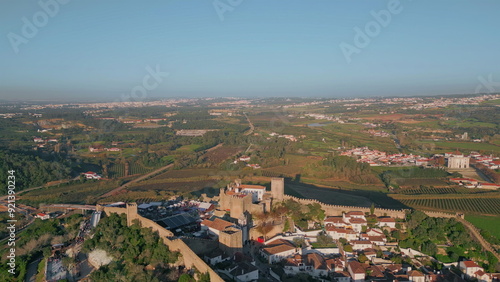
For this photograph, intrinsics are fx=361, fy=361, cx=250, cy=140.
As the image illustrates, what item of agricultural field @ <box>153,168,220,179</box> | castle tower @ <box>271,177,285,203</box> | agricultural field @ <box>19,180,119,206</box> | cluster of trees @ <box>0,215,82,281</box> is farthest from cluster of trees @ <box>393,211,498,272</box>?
agricultural field @ <box>19,180,119,206</box>

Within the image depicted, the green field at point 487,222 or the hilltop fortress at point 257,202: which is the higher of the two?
the hilltop fortress at point 257,202

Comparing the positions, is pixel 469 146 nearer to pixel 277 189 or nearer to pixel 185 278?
pixel 277 189

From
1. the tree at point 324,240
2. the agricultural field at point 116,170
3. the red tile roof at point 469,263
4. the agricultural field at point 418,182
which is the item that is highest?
the tree at point 324,240

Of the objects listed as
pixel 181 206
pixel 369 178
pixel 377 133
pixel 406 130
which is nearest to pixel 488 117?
pixel 406 130

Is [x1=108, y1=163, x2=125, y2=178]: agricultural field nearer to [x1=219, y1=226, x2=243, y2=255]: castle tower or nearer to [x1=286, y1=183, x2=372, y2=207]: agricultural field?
[x1=286, y1=183, x2=372, y2=207]: agricultural field

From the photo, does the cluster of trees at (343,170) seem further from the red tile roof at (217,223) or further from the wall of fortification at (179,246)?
the wall of fortification at (179,246)

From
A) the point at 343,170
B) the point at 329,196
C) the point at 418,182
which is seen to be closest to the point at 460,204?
the point at 418,182

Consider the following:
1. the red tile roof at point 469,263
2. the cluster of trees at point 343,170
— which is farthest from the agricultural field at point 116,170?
the red tile roof at point 469,263

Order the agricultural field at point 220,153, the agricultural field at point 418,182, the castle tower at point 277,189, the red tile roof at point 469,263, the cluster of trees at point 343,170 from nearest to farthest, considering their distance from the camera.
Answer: the red tile roof at point 469,263 → the castle tower at point 277,189 → the agricultural field at point 418,182 → the cluster of trees at point 343,170 → the agricultural field at point 220,153
